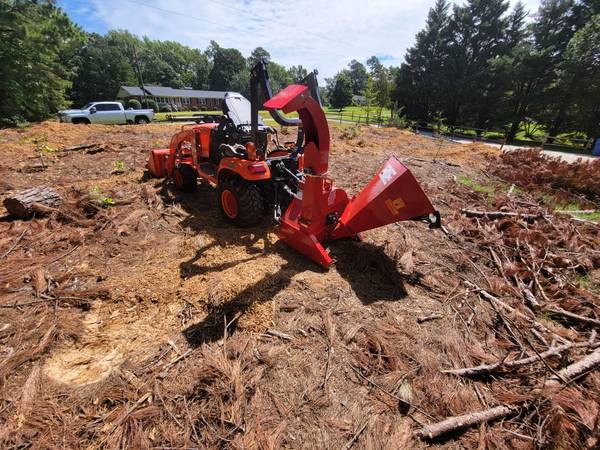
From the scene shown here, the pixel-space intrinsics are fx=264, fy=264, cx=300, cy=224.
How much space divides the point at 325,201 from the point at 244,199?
52.1 inches

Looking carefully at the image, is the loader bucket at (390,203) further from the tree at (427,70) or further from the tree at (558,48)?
the tree at (427,70)

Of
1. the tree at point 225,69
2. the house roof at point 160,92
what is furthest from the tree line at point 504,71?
the tree at point 225,69

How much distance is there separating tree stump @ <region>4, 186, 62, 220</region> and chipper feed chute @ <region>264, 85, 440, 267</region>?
4047mm

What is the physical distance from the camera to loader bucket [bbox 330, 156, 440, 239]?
9.55 ft

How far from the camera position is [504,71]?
2241 centimetres

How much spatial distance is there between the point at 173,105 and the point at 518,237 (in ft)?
177

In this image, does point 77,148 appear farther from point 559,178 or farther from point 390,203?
point 559,178

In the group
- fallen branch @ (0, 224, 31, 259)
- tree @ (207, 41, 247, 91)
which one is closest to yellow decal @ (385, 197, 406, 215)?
fallen branch @ (0, 224, 31, 259)

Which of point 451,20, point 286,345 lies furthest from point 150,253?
point 451,20

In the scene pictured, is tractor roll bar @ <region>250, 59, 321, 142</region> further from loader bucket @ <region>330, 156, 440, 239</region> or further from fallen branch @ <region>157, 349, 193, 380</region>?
fallen branch @ <region>157, 349, 193, 380</region>

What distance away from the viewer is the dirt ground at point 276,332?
181cm

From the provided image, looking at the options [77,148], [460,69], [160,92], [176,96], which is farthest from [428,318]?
[176,96]

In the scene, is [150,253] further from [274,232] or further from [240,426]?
[240,426]

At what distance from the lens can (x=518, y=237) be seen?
14.0ft
